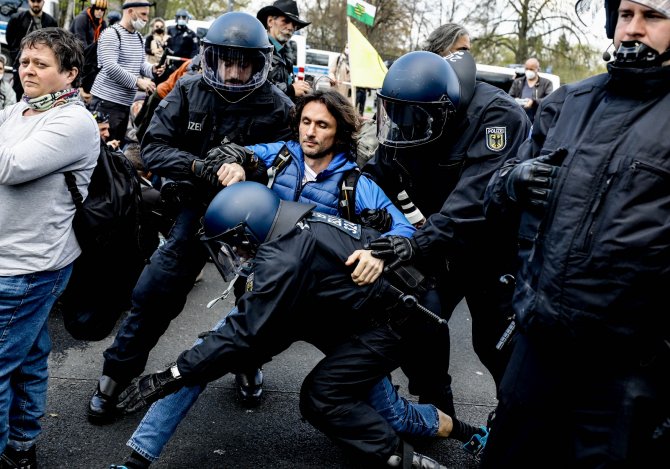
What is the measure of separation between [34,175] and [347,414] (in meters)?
1.47

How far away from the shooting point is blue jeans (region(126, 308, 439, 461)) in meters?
2.62

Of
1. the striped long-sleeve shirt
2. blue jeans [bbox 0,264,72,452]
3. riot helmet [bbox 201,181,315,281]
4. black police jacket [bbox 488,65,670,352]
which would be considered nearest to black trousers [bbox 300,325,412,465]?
riot helmet [bbox 201,181,315,281]

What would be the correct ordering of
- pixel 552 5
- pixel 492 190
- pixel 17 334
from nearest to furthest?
pixel 492 190, pixel 17 334, pixel 552 5

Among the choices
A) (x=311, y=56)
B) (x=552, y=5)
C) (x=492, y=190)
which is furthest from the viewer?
(x=552, y=5)

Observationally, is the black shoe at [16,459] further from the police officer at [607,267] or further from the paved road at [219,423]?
the police officer at [607,267]

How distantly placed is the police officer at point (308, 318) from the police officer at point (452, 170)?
0.23m

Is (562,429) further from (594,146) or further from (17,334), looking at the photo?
(17,334)

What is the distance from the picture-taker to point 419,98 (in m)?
2.86

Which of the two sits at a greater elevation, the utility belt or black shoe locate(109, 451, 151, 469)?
the utility belt

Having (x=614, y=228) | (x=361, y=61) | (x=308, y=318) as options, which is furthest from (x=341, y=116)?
(x=361, y=61)

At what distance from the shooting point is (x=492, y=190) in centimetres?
230

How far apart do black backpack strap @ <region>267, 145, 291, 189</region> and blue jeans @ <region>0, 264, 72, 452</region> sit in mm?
968

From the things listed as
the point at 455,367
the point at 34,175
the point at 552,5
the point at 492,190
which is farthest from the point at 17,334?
the point at 552,5

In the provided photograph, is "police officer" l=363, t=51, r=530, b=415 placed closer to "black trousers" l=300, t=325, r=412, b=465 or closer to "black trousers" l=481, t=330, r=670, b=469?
"black trousers" l=300, t=325, r=412, b=465
